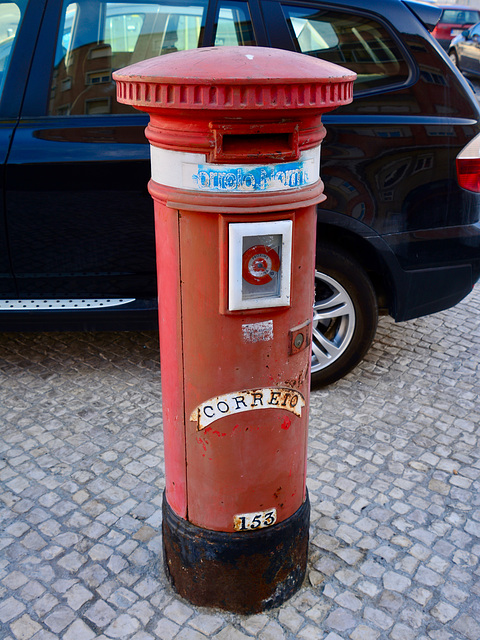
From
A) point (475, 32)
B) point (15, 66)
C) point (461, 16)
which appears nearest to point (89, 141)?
point (15, 66)

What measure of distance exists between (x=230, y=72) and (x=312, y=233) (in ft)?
1.86

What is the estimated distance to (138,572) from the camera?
102 inches

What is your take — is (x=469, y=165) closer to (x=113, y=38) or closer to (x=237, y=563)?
(x=113, y=38)

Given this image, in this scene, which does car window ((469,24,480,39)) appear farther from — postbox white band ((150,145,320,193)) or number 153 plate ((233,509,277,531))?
number 153 plate ((233,509,277,531))

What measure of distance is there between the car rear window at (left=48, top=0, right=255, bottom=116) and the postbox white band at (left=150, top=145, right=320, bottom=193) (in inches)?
70.3

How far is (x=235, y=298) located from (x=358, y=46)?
223 cm

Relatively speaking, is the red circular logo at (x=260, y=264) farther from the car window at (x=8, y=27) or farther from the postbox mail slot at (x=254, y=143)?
the car window at (x=8, y=27)

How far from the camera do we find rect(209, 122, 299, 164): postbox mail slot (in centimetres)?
176

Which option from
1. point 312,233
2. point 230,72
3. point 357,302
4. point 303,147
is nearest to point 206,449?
point 312,233

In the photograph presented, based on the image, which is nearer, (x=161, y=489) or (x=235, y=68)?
(x=235, y=68)

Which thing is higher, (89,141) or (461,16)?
(461,16)

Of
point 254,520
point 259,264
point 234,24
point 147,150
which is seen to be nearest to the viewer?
point 259,264

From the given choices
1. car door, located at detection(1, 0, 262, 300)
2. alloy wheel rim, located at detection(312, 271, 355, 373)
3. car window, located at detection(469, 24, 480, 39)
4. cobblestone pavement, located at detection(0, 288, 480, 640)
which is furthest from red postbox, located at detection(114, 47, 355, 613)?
car window, located at detection(469, 24, 480, 39)

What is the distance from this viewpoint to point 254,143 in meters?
1.80
